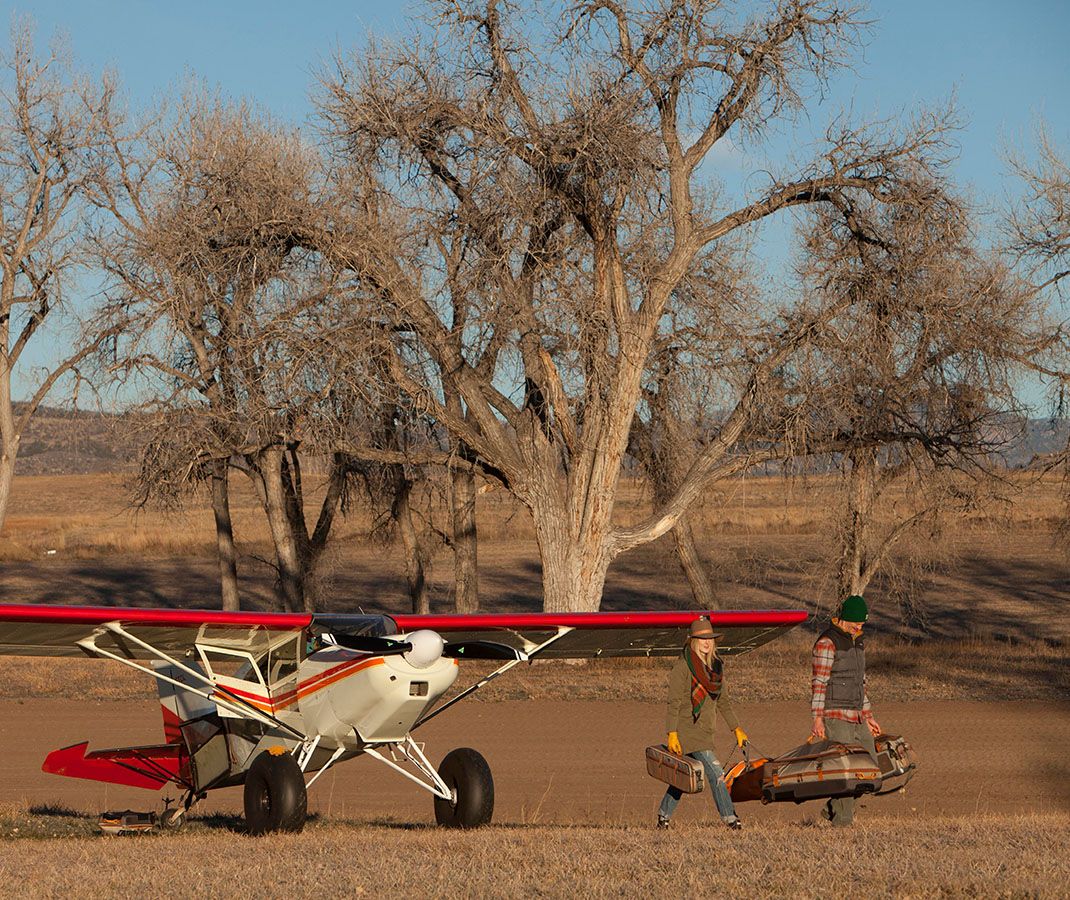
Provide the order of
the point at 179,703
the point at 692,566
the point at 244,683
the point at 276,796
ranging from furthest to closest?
1. the point at 692,566
2. the point at 179,703
3. the point at 244,683
4. the point at 276,796

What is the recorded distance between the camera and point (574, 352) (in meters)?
23.9

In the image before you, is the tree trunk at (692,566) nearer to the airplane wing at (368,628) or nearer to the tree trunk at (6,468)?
the tree trunk at (6,468)

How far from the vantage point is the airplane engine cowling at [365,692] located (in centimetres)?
1044

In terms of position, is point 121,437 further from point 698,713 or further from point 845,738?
point 845,738

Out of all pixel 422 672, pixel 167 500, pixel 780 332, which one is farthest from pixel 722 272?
pixel 422 672

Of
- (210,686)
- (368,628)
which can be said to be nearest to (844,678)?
(368,628)

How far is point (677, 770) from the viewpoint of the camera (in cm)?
1009

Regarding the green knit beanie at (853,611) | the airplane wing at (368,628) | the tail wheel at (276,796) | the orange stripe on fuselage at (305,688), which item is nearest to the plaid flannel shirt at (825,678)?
the green knit beanie at (853,611)

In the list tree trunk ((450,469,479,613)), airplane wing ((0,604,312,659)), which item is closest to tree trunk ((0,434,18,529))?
tree trunk ((450,469,479,613))

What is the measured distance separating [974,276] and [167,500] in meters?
15.3

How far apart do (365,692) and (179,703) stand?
317 cm

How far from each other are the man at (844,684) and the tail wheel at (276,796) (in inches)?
156

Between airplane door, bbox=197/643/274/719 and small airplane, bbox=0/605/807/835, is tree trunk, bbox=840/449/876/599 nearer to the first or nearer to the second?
small airplane, bbox=0/605/807/835

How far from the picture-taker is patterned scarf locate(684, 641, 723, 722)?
10.4 m
